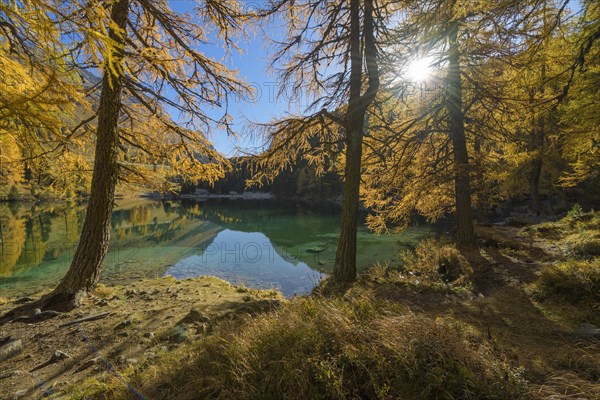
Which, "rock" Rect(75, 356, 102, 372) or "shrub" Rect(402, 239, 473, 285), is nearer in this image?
"rock" Rect(75, 356, 102, 372)

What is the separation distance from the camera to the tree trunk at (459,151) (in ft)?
27.0

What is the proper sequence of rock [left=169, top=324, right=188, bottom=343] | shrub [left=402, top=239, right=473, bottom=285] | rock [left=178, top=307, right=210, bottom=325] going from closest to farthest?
1. rock [left=169, top=324, right=188, bottom=343]
2. rock [left=178, top=307, right=210, bottom=325]
3. shrub [left=402, top=239, right=473, bottom=285]

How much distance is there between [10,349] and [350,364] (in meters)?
4.80

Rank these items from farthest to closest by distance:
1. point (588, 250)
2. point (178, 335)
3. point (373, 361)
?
1. point (588, 250)
2. point (178, 335)
3. point (373, 361)

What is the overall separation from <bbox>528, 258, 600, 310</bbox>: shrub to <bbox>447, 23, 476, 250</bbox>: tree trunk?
353 cm

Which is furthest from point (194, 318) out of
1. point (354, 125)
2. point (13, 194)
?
point (13, 194)

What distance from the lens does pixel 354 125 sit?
6.68 metres

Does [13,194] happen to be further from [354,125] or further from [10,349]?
[354,125]

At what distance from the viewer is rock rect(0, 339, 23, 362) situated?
375 cm

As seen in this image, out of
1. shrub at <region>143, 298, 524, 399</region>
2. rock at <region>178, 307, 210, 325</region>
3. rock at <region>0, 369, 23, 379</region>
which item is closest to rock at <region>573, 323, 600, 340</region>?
shrub at <region>143, 298, 524, 399</region>

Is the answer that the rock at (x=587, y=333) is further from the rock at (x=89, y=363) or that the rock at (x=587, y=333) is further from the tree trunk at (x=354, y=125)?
the rock at (x=89, y=363)

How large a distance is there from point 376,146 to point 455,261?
415cm

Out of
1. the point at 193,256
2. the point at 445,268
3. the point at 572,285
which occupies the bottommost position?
the point at 193,256

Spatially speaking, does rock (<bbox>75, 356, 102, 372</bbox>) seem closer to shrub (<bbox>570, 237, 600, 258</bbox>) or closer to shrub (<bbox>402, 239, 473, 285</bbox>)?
shrub (<bbox>402, 239, 473, 285</bbox>)
